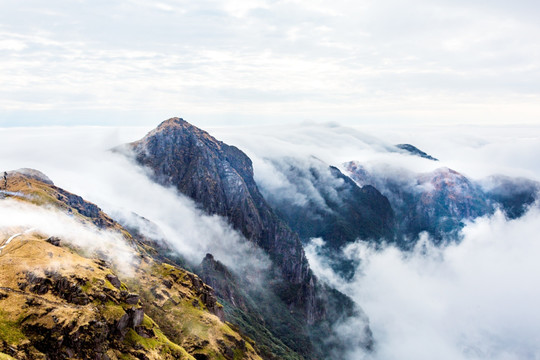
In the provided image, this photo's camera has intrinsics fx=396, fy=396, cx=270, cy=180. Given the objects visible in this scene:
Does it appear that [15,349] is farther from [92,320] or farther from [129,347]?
[129,347]

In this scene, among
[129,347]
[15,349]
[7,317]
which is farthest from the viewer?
[129,347]

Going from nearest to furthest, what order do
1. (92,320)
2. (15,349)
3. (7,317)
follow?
1. (15,349)
2. (7,317)
3. (92,320)

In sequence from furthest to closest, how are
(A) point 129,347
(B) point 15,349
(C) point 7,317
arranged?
(A) point 129,347, (C) point 7,317, (B) point 15,349

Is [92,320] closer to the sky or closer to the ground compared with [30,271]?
closer to the ground

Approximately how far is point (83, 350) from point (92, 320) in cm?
1424

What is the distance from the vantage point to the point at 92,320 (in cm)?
18512

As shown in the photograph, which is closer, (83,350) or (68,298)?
(83,350)

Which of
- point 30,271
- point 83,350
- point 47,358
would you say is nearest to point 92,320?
point 83,350

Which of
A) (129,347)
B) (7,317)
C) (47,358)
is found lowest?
(129,347)

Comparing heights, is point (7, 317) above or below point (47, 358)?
above

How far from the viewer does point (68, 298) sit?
638 ft

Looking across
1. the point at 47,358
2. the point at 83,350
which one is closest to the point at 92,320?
the point at 83,350

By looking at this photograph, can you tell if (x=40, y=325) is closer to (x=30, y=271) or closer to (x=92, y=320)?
(x=92, y=320)

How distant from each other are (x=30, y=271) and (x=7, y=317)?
1342 inches
